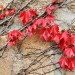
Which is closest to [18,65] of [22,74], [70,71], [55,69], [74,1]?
[22,74]

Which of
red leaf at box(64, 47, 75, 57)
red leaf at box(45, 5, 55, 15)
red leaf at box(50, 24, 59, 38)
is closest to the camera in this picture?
red leaf at box(64, 47, 75, 57)

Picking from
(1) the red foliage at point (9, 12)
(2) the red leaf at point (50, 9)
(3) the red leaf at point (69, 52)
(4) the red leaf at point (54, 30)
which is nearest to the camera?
(3) the red leaf at point (69, 52)

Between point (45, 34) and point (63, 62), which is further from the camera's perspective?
point (45, 34)

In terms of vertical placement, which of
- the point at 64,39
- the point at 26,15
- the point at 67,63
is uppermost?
the point at 26,15

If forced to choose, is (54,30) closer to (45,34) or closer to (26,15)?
(45,34)

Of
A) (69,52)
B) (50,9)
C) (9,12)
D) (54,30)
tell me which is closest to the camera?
(69,52)

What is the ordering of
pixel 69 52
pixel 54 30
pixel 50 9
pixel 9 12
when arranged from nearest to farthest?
pixel 69 52
pixel 54 30
pixel 50 9
pixel 9 12

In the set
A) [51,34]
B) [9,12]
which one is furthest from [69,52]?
[9,12]

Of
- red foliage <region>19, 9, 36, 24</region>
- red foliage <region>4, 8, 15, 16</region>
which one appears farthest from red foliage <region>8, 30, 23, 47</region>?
red foliage <region>4, 8, 15, 16</region>

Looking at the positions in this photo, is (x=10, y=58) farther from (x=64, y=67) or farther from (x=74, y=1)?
(x=74, y=1)

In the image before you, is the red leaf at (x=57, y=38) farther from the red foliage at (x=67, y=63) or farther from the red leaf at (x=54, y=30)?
the red foliage at (x=67, y=63)

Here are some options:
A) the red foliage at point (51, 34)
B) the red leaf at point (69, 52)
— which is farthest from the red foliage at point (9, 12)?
the red leaf at point (69, 52)

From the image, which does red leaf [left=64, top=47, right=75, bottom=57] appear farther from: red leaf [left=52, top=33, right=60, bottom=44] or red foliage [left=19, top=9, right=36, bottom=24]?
red foliage [left=19, top=9, right=36, bottom=24]
